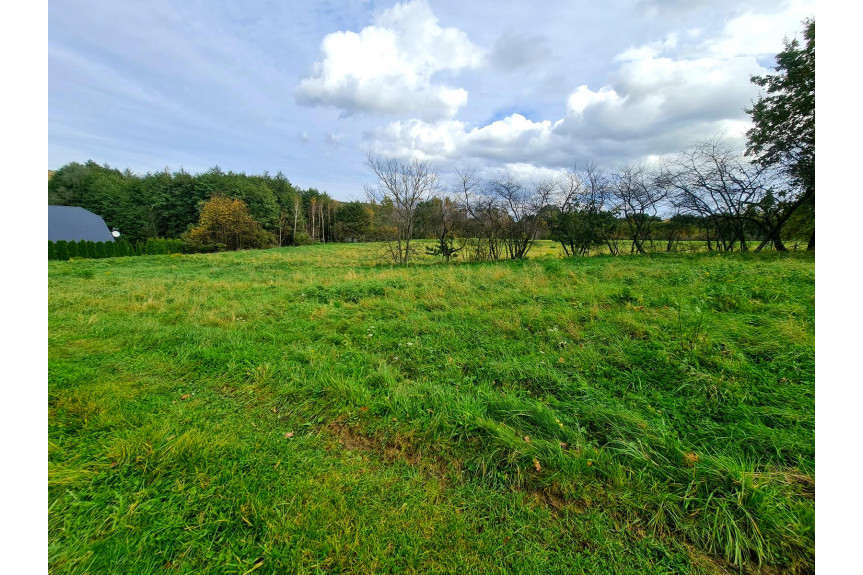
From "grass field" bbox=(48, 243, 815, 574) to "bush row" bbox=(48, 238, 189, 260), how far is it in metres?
30.9

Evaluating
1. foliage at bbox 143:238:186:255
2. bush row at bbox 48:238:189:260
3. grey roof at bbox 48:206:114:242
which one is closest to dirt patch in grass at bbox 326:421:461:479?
bush row at bbox 48:238:189:260

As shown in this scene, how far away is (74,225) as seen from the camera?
3102 cm

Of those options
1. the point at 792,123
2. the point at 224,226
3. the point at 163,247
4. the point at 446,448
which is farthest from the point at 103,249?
the point at 792,123

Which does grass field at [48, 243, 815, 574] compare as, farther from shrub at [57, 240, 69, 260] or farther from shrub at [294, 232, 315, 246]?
shrub at [294, 232, 315, 246]

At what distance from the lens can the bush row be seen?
23859mm

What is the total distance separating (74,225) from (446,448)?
47.2 m

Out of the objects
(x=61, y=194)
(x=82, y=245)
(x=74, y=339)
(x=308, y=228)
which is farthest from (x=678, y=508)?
(x=61, y=194)

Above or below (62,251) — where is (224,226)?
above

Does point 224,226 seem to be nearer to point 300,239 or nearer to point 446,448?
point 300,239

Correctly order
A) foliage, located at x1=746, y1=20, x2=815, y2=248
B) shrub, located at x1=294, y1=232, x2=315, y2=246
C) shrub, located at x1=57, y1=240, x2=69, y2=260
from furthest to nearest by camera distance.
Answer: shrub, located at x1=294, y1=232, x2=315, y2=246, shrub, located at x1=57, y1=240, x2=69, y2=260, foliage, located at x1=746, y1=20, x2=815, y2=248

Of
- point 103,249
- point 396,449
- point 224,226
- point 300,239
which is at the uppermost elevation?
point 224,226

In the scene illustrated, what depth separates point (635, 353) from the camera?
3428mm

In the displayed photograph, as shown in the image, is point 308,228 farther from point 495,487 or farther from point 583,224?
point 495,487

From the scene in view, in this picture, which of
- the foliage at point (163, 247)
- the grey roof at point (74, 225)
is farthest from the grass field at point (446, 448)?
the grey roof at point (74, 225)
